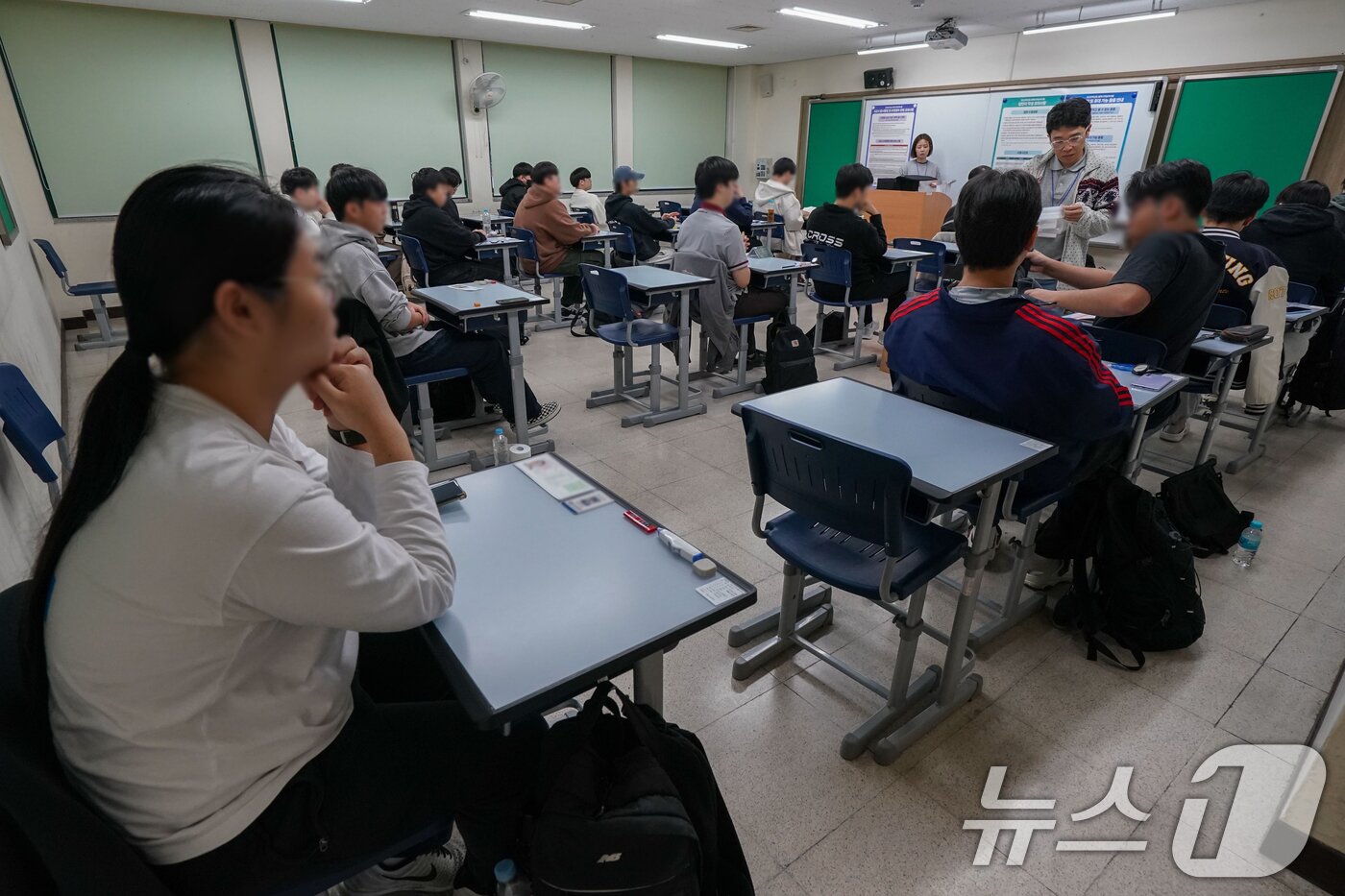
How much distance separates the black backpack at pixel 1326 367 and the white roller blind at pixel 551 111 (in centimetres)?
770

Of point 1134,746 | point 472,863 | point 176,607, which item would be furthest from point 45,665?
point 1134,746

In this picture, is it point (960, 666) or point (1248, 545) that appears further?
point (1248, 545)

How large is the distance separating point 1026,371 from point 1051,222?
7.81 ft

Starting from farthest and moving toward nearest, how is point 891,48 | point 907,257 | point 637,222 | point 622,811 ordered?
point 891,48, point 637,222, point 907,257, point 622,811

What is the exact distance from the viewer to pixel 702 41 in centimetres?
798

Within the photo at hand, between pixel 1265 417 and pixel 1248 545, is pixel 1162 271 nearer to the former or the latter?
pixel 1248 545

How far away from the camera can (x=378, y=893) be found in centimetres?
131

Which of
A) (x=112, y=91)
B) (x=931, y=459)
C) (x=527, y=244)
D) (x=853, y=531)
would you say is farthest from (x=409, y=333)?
(x=112, y=91)

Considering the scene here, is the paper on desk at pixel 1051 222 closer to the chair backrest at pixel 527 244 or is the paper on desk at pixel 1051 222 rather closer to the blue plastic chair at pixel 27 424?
the chair backrest at pixel 527 244

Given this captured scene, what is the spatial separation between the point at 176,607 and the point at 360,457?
29cm

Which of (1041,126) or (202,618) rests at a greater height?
(1041,126)

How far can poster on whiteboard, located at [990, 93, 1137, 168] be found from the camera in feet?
21.5

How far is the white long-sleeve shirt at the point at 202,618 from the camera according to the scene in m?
0.70

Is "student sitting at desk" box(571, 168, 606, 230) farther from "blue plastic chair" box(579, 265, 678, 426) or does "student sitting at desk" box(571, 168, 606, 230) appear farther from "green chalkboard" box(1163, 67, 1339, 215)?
"green chalkboard" box(1163, 67, 1339, 215)
